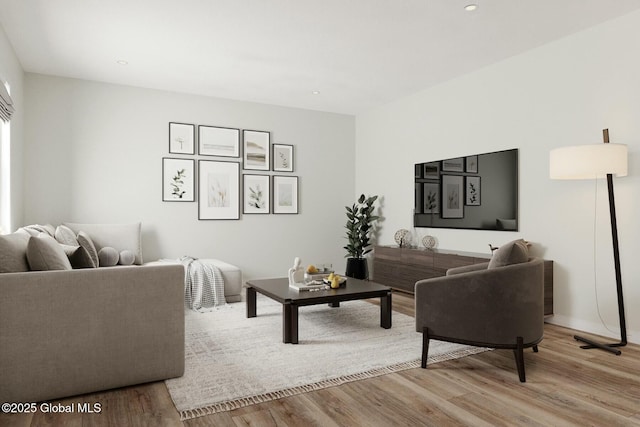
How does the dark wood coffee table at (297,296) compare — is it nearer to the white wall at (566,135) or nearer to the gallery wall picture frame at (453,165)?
the white wall at (566,135)

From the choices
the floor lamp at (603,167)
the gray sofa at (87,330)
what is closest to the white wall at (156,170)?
the gray sofa at (87,330)

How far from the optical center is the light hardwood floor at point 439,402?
2.05 m

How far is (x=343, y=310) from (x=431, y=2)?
281 centimetres

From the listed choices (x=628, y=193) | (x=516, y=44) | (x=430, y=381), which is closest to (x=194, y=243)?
(x=430, y=381)

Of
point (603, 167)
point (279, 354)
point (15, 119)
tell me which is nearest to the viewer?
point (279, 354)

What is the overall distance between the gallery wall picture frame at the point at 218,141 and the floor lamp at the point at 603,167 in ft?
12.8

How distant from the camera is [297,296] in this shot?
3.34 meters

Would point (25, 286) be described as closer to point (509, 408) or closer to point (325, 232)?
point (509, 408)

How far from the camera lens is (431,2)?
10.4ft

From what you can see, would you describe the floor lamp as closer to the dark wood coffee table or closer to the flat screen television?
the flat screen television

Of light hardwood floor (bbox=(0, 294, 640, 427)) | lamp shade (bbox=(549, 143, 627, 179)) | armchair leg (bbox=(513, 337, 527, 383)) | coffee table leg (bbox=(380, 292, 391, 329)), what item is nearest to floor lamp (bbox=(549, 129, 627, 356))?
lamp shade (bbox=(549, 143, 627, 179))

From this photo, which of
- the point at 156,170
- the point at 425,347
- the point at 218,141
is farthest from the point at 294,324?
the point at 218,141

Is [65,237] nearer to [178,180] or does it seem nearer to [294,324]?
[178,180]

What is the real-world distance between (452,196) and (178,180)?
3.35m
